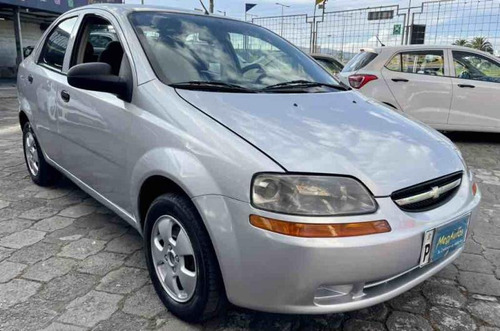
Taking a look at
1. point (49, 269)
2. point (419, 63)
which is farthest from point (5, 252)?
point (419, 63)

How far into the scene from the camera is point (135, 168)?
2.22 m

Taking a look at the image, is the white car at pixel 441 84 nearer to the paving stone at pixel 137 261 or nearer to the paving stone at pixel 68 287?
the paving stone at pixel 137 261

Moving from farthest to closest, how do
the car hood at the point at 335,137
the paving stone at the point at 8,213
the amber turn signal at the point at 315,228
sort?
the paving stone at the point at 8,213, the car hood at the point at 335,137, the amber turn signal at the point at 315,228

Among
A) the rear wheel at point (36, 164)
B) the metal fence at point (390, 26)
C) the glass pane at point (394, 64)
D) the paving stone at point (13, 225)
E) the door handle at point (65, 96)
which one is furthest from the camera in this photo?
the metal fence at point (390, 26)

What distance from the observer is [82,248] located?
9.31 ft

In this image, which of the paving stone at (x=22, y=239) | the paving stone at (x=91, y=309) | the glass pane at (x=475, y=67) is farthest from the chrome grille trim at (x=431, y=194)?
the glass pane at (x=475, y=67)

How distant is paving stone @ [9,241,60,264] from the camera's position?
105 inches

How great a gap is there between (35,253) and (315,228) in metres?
2.00

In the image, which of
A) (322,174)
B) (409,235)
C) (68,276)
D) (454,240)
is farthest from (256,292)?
(68,276)

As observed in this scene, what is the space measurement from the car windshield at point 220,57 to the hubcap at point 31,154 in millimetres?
1907

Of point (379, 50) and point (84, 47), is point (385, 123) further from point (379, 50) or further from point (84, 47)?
point (379, 50)

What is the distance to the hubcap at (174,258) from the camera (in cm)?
198

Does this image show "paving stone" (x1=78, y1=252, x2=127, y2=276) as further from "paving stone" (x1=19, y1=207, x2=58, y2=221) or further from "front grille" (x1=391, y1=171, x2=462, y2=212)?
"front grille" (x1=391, y1=171, x2=462, y2=212)

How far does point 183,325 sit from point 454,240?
134 cm
